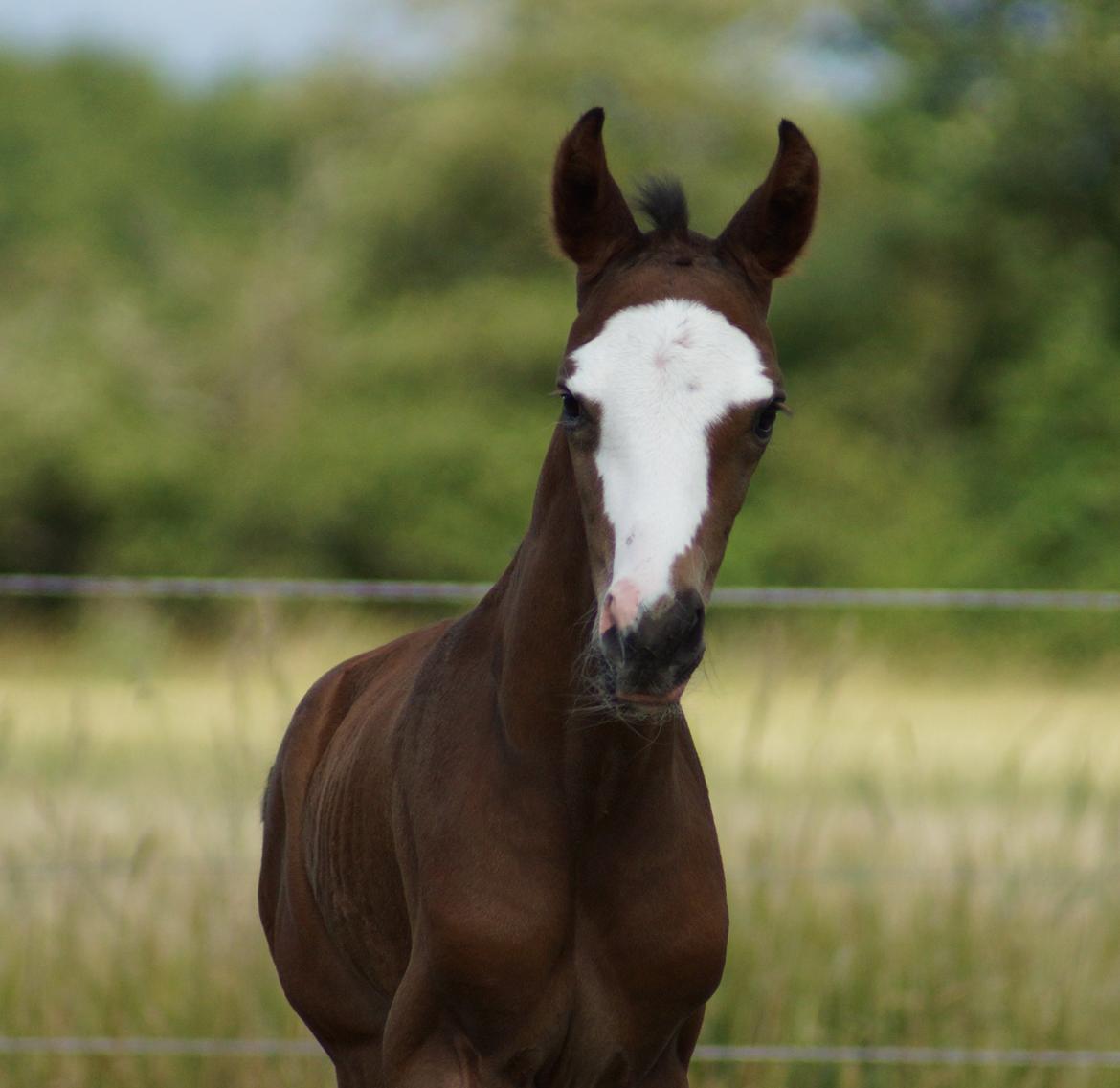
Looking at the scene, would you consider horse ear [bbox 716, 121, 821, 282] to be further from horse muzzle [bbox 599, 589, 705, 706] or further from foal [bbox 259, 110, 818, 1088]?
horse muzzle [bbox 599, 589, 705, 706]

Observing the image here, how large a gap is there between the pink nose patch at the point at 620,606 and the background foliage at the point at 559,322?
47.2 ft

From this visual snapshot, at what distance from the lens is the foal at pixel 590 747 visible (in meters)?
2.57

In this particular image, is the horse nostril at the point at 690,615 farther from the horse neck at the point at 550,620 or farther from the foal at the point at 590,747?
the horse neck at the point at 550,620

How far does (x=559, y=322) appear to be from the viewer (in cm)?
2112

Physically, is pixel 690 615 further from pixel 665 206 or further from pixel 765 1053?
pixel 765 1053

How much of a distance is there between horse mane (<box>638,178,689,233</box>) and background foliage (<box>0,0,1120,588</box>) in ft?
45.3

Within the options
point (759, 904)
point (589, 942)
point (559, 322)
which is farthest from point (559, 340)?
point (589, 942)

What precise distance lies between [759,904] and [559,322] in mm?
16676

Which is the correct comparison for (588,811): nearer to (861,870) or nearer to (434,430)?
(861,870)

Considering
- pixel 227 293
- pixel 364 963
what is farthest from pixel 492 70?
pixel 364 963

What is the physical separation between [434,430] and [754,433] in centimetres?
1753

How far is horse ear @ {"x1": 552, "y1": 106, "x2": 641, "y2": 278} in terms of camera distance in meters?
2.86

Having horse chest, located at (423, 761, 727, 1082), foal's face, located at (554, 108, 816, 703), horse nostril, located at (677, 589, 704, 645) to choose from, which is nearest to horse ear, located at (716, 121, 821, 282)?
foal's face, located at (554, 108, 816, 703)

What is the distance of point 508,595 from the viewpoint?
304cm
